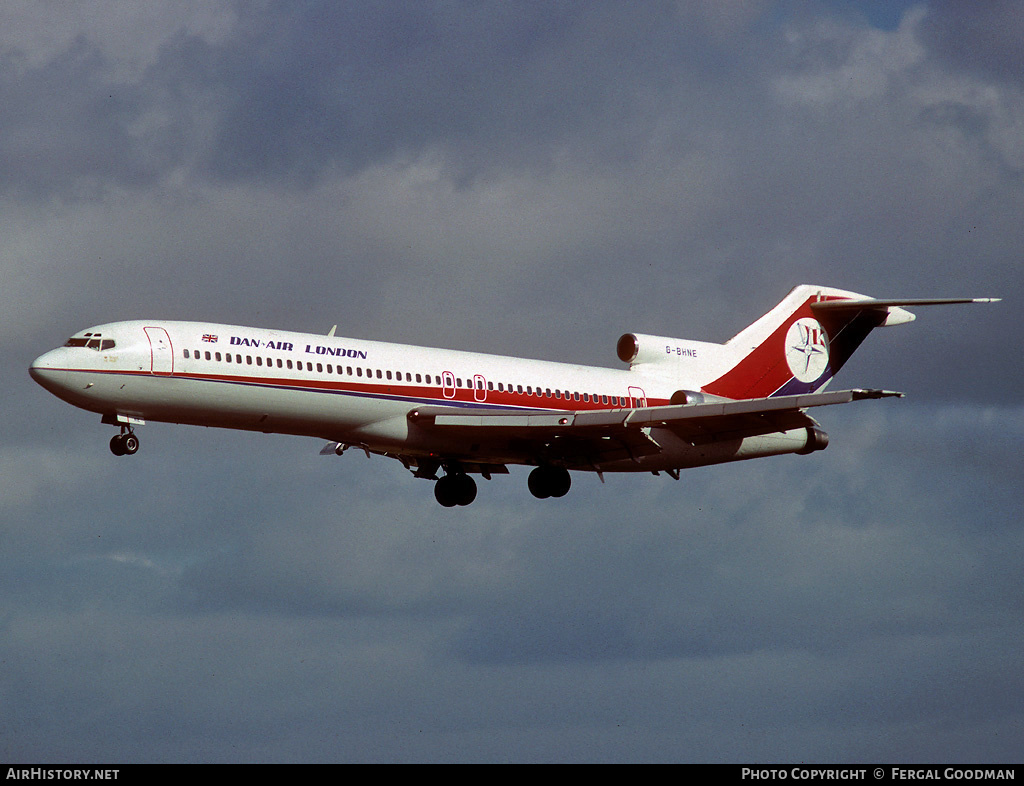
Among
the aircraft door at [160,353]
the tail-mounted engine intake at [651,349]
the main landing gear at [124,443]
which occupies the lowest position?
the main landing gear at [124,443]

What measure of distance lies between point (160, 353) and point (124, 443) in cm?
244

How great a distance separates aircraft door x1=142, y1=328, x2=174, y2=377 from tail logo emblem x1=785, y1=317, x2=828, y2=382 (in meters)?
21.4

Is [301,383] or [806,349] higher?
[806,349]

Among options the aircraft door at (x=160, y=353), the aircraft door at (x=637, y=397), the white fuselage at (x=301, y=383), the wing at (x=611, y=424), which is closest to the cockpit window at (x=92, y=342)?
the white fuselage at (x=301, y=383)

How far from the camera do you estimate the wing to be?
134ft

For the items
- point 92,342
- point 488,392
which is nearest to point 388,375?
point 488,392

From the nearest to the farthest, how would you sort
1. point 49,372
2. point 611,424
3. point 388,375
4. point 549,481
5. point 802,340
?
point 49,372 < point 388,375 < point 611,424 < point 549,481 < point 802,340

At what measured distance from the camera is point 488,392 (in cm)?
4247

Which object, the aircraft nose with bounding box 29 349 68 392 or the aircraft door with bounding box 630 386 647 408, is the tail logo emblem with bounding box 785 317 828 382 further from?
the aircraft nose with bounding box 29 349 68 392

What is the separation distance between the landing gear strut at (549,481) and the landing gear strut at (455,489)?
6.69 feet

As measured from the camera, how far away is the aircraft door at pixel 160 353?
1471 inches

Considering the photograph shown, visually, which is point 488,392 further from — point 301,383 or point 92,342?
point 92,342

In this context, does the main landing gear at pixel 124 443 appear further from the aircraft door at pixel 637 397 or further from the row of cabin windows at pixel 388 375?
the aircraft door at pixel 637 397
